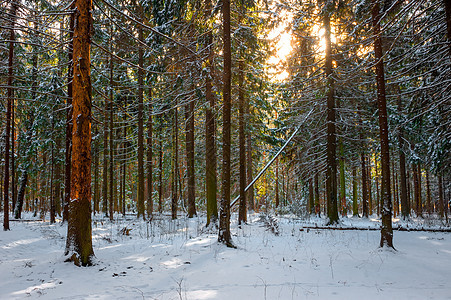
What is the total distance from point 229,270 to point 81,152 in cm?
475

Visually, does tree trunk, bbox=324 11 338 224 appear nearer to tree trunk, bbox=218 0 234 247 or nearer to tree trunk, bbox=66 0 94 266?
tree trunk, bbox=218 0 234 247

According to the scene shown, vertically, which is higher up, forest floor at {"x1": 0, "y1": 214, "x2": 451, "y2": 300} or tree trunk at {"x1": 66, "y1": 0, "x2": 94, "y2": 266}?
tree trunk at {"x1": 66, "y1": 0, "x2": 94, "y2": 266}

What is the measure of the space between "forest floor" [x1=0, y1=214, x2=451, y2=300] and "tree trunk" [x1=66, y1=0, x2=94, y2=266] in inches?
20.2

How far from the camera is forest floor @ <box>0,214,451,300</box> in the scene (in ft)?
16.5

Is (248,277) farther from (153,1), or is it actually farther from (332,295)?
(153,1)

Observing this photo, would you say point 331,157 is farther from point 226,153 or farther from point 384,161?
point 226,153

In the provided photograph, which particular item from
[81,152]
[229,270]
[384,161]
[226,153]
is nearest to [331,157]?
[384,161]

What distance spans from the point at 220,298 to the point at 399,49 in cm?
1267

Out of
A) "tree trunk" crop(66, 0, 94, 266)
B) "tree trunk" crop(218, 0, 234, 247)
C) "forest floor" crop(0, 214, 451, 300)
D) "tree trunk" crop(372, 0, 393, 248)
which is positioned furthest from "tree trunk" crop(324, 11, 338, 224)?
"tree trunk" crop(66, 0, 94, 266)

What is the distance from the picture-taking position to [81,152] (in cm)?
682

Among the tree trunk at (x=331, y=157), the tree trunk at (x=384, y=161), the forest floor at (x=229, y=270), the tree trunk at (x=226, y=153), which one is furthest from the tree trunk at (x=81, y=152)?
the tree trunk at (x=331, y=157)

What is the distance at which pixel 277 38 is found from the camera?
1338 cm

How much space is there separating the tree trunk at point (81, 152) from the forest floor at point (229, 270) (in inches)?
20.2

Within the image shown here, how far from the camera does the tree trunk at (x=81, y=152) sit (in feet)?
22.0
